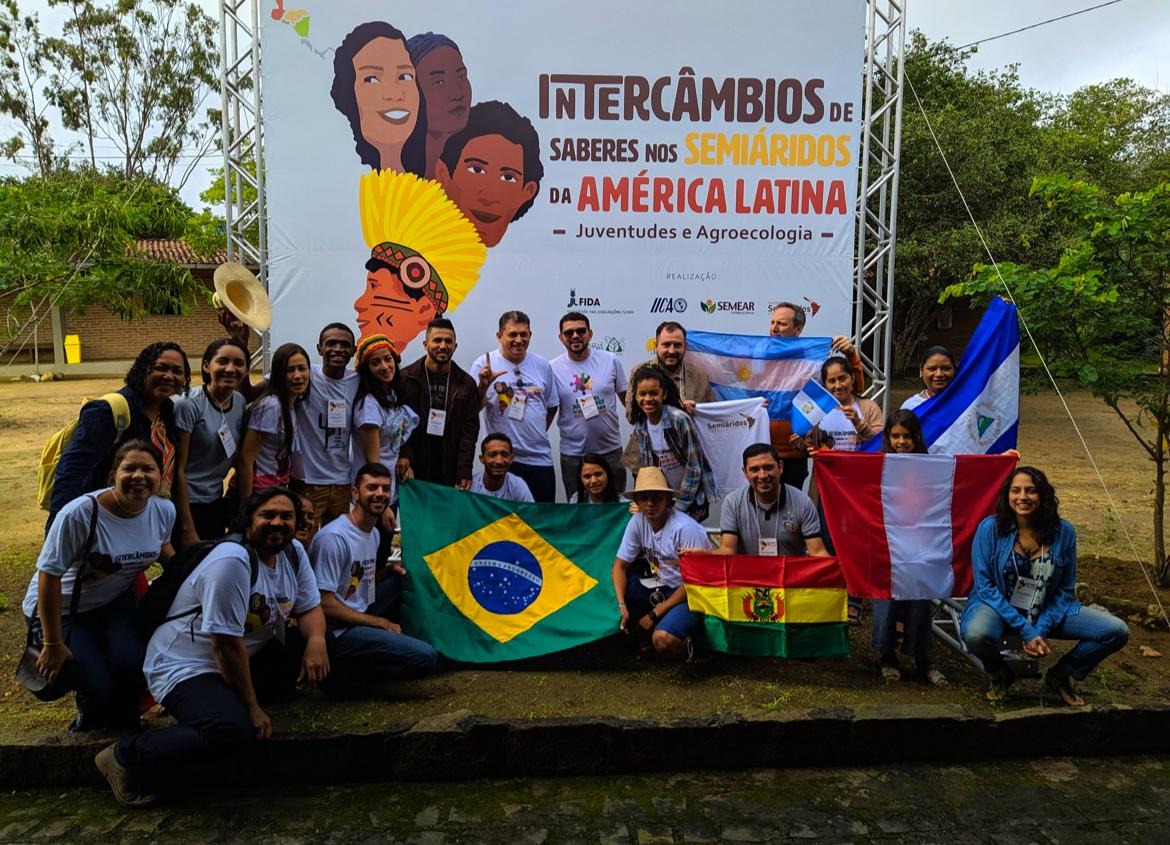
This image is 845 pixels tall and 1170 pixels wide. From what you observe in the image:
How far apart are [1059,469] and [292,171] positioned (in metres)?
9.42

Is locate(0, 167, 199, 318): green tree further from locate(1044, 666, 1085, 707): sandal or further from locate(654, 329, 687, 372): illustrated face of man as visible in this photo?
locate(1044, 666, 1085, 707): sandal

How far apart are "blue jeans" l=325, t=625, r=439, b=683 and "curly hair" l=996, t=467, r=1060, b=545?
294cm

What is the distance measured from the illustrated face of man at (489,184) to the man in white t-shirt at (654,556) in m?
3.10

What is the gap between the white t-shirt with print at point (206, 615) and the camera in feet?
11.6

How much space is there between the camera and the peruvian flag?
4715mm

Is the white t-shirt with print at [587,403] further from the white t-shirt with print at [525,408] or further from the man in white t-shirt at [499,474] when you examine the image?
the man in white t-shirt at [499,474]

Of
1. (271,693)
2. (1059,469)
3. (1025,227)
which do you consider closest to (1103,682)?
(271,693)

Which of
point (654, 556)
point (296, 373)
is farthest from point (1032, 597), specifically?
point (296, 373)

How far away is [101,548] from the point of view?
370 centimetres

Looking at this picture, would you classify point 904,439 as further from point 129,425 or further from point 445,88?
point 445,88

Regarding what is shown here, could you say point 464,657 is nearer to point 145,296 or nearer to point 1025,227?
point 145,296

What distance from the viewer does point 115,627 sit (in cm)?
389

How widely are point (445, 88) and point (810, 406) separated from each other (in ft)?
12.5

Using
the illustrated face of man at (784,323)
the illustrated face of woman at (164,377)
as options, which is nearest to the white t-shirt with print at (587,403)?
the illustrated face of man at (784,323)
